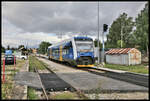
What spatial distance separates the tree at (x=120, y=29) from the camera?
57.3 metres

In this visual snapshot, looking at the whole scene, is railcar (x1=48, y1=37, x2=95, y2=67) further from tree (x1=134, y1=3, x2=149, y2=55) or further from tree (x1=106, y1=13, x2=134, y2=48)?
tree (x1=106, y1=13, x2=134, y2=48)

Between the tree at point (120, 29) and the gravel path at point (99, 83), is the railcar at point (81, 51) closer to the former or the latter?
the gravel path at point (99, 83)

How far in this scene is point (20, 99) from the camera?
19.5ft

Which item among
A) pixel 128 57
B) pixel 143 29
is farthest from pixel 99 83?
pixel 143 29

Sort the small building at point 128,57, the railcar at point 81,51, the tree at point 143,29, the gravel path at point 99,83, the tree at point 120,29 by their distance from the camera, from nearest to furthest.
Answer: the gravel path at point 99,83 < the railcar at point 81,51 < the small building at point 128,57 < the tree at point 143,29 < the tree at point 120,29

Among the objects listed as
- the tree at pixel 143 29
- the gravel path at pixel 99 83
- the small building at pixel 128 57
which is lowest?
the gravel path at pixel 99 83

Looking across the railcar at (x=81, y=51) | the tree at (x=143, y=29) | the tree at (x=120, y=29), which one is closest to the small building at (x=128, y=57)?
the railcar at (x=81, y=51)

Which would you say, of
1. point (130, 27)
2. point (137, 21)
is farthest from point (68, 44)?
point (130, 27)

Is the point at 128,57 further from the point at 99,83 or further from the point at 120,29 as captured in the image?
the point at 120,29

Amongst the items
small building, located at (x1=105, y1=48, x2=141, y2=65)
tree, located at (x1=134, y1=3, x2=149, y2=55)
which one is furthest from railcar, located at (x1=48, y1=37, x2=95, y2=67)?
tree, located at (x1=134, y1=3, x2=149, y2=55)

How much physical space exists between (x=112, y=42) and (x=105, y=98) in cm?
5723

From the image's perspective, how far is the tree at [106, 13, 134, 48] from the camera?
57281 mm

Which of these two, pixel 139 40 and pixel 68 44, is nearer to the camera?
pixel 68 44

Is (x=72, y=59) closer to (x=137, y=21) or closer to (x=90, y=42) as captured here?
(x=90, y=42)
